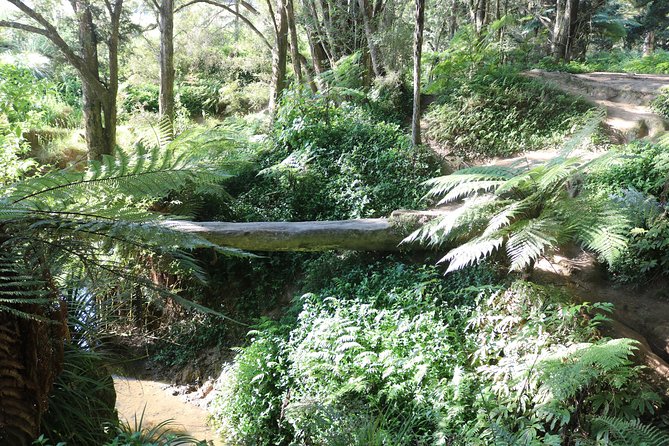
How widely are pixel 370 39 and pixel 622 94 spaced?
15.1ft

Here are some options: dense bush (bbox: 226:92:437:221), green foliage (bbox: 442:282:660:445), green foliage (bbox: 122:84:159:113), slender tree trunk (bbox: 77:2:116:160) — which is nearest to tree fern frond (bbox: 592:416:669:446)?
green foliage (bbox: 442:282:660:445)

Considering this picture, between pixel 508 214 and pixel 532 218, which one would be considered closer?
pixel 508 214

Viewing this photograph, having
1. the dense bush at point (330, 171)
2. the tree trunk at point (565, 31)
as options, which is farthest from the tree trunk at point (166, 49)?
the tree trunk at point (565, 31)

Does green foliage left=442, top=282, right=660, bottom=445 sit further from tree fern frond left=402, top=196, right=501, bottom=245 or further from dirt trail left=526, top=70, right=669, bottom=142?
dirt trail left=526, top=70, right=669, bottom=142

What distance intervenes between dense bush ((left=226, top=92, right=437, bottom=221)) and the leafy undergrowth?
1269 mm

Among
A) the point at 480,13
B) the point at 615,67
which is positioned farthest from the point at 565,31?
the point at 480,13

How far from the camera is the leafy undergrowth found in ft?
11.5

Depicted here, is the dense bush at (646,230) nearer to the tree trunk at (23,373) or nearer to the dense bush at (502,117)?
the dense bush at (502,117)

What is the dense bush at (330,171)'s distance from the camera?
6.97 meters

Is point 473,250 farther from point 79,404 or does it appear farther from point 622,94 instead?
point 622,94

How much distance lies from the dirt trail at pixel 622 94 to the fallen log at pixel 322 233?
344 cm

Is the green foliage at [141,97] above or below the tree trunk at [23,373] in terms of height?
above

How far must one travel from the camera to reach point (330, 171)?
7.66 metres

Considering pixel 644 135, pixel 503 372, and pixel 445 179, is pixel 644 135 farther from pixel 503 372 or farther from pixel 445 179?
pixel 503 372
